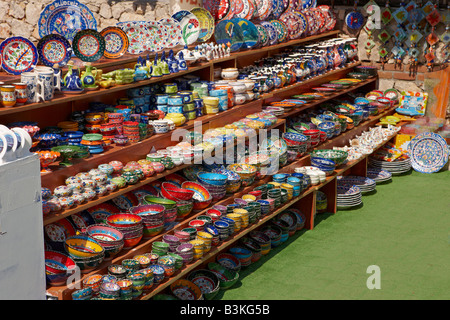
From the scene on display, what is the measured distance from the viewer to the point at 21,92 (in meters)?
3.90

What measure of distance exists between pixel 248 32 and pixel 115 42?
6.17 feet

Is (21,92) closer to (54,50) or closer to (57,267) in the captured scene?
(54,50)

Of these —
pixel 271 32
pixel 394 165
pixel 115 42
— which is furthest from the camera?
pixel 394 165

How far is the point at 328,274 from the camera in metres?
5.15

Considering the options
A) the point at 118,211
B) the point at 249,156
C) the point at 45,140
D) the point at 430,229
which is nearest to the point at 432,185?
the point at 430,229

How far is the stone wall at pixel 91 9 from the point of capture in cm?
852

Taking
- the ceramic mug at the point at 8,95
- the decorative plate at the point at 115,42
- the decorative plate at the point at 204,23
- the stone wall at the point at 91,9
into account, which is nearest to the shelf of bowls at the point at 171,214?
the ceramic mug at the point at 8,95

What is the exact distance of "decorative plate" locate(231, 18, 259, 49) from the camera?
651 cm

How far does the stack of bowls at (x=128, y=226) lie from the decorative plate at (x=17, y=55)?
1.13 m

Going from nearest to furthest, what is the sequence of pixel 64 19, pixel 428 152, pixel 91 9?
pixel 64 19, pixel 428 152, pixel 91 9

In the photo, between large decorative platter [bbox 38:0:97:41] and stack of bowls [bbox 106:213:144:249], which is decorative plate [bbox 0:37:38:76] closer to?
large decorative platter [bbox 38:0:97:41]

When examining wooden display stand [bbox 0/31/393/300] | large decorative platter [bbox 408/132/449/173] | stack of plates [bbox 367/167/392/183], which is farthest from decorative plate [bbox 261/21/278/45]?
large decorative platter [bbox 408/132/449/173]

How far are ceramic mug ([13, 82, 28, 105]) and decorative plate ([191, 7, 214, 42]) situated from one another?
255cm

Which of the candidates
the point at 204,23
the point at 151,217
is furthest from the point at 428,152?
the point at 151,217
